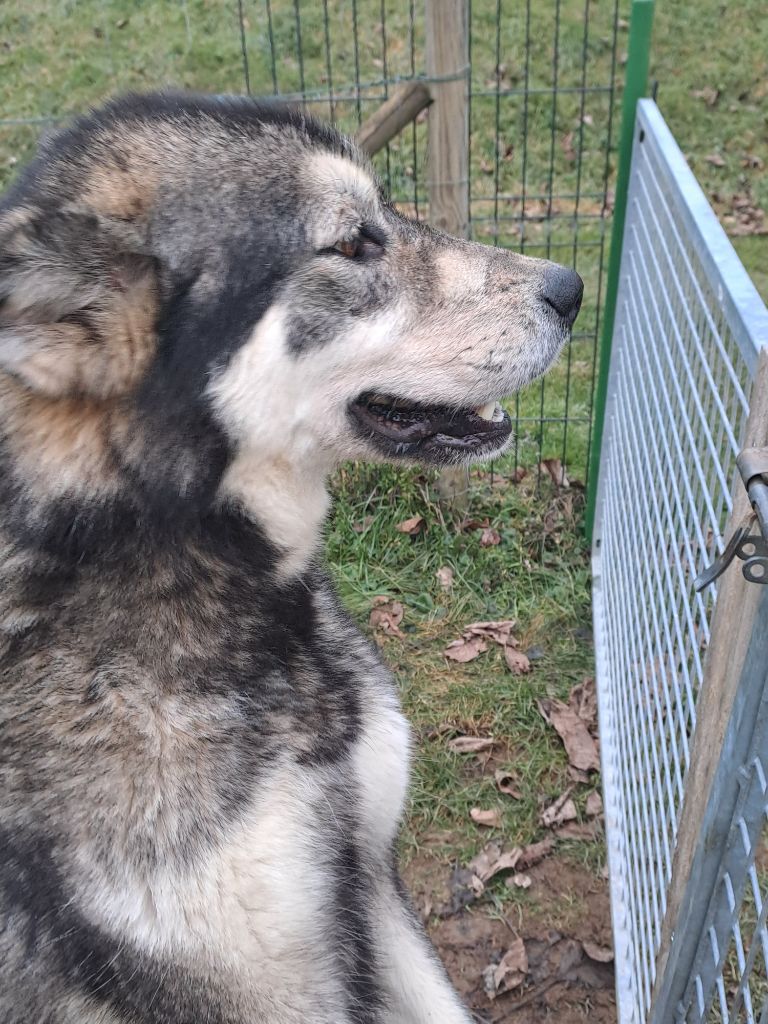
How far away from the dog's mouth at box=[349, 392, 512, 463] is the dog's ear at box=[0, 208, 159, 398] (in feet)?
1.58

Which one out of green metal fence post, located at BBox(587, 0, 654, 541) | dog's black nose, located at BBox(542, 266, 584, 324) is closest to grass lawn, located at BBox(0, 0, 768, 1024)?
green metal fence post, located at BBox(587, 0, 654, 541)

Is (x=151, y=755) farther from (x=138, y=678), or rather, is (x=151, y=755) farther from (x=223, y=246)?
(x=223, y=246)

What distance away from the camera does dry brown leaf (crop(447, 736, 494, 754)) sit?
3379mm

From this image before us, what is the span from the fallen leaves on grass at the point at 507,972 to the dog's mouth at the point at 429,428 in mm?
1615

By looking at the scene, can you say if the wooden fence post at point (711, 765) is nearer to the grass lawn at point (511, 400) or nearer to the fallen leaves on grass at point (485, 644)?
the grass lawn at point (511, 400)

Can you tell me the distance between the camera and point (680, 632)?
200 cm

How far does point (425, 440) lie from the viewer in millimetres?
2016

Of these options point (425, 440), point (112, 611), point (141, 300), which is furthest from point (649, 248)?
point (112, 611)

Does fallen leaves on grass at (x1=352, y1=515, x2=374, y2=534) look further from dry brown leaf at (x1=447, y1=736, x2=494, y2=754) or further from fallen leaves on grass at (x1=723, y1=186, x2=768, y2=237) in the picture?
fallen leaves on grass at (x1=723, y1=186, x2=768, y2=237)

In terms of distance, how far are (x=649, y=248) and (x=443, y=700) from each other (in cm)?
182

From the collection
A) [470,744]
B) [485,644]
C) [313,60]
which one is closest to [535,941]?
[470,744]

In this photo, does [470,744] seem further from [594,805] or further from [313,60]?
[313,60]

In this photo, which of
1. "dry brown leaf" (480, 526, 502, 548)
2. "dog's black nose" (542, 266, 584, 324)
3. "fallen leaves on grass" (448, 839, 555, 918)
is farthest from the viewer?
"dry brown leaf" (480, 526, 502, 548)

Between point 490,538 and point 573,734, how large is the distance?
107 centimetres
